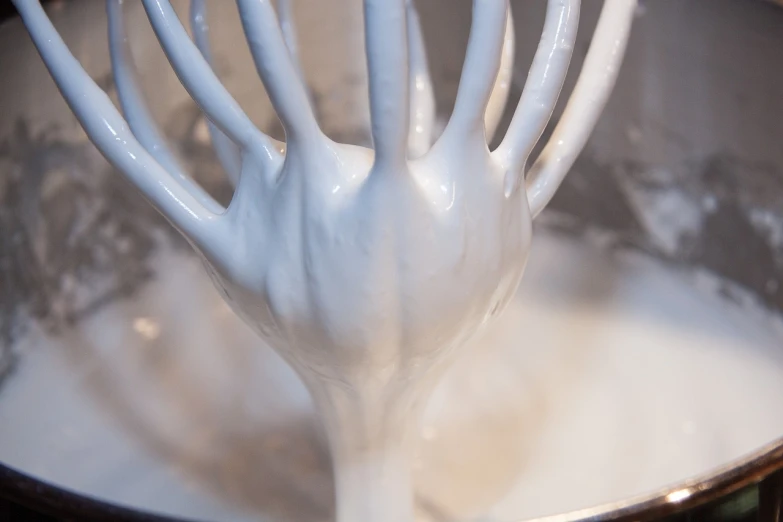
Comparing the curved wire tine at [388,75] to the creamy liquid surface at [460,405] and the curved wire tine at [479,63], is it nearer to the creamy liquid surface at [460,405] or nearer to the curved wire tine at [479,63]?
the curved wire tine at [479,63]

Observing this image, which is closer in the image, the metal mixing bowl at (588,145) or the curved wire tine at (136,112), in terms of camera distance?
the curved wire tine at (136,112)

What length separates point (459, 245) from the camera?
1.06ft

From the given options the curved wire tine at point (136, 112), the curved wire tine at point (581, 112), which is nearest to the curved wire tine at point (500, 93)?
the curved wire tine at point (581, 112)

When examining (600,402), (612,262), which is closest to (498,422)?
(600,402)

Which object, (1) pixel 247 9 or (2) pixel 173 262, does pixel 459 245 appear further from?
(2) pixel 173 262

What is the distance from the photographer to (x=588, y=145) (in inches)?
25.8

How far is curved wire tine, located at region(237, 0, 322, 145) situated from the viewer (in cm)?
29

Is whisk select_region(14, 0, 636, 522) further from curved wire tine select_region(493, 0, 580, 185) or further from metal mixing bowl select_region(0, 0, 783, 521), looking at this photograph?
metal mixing bowl select_region(0, 0, 783, 521)

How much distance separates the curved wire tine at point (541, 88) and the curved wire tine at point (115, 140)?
12 cm

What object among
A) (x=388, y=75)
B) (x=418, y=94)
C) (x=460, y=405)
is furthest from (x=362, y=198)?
(x=460, y=405)

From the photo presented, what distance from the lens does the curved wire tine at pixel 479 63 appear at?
29 cm

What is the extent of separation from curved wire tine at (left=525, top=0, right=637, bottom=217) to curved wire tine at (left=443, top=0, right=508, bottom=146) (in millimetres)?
76

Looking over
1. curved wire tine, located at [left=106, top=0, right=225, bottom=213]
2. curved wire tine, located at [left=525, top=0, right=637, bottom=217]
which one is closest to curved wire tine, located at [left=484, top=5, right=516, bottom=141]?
curved wire tine, located at [left=525, top=0, right=637, bottom=217]

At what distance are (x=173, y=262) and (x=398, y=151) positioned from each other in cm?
39
